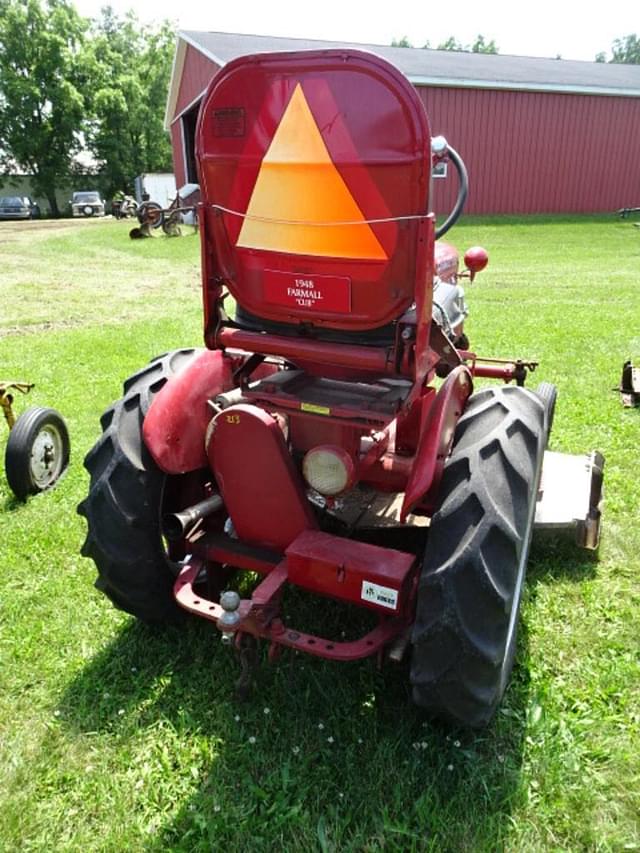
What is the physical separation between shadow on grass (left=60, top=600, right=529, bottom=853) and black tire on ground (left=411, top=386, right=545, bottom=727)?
22cm

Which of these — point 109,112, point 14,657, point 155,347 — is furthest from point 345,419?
point 109,112

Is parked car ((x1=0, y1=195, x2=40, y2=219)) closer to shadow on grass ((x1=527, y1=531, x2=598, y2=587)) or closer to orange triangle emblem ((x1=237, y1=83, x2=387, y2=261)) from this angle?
shadow on grass ((x1=527, y1=531, x2=598, y2=587))

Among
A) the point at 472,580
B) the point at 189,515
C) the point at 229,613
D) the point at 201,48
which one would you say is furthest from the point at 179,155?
the point at 472,580

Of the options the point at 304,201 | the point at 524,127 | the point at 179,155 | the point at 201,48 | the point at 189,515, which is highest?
the point at 201,48

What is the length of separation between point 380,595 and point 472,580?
32 cm

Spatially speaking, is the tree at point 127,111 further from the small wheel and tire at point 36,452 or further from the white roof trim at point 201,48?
the small wheel and tire at point 36,452

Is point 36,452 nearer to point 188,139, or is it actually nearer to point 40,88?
point 188,139

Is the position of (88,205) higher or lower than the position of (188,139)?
lower

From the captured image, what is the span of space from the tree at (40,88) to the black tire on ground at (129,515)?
4458cm

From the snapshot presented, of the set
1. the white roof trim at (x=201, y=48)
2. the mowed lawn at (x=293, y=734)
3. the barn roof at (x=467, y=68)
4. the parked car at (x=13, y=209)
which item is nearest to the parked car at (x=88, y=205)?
the parked car at (x=13, y=209)

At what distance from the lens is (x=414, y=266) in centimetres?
204

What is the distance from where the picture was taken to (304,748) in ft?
7.66

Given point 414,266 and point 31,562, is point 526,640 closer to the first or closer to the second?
point 414,266

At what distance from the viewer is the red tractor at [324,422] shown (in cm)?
196
